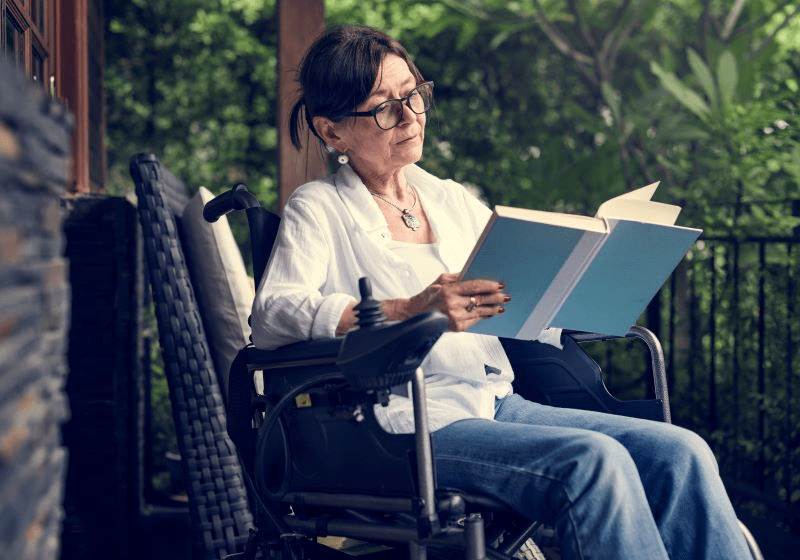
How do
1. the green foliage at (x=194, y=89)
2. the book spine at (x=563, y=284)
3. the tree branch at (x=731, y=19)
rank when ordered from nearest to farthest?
the book spine at (x=563, y=284), the tree branch at (x=731, y=19), the green foliage at (x=194, y=89)

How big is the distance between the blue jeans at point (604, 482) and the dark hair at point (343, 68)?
67 cm

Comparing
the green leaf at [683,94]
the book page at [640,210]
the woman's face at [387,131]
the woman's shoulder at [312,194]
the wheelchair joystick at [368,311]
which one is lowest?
the wheelchair joystick at [368,311]

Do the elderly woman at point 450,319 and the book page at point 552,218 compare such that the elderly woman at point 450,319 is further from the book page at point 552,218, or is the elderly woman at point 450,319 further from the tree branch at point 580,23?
the tree branch at point 580,23

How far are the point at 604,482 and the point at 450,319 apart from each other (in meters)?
0.34

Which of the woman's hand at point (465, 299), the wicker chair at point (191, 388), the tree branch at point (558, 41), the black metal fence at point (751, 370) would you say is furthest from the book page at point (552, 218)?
the tree branch at point (558, 41)

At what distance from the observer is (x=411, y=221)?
2.09 metres

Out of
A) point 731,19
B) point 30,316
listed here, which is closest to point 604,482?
point 30,316

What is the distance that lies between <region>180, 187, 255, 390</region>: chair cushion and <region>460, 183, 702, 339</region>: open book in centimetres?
80

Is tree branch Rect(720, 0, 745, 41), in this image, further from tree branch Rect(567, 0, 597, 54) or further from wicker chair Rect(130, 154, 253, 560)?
wicker chair Rect(130, 154, 253, 560)

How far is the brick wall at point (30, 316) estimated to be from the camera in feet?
2.49

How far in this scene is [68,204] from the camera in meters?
2.62

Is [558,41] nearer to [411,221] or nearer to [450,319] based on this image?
[411,221]

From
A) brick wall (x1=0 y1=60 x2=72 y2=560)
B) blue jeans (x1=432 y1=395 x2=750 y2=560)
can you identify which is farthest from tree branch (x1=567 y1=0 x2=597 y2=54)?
brick wall (x1=0 y1=60 x2=72 y2=560)

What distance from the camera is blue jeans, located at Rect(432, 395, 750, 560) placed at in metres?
1.55
